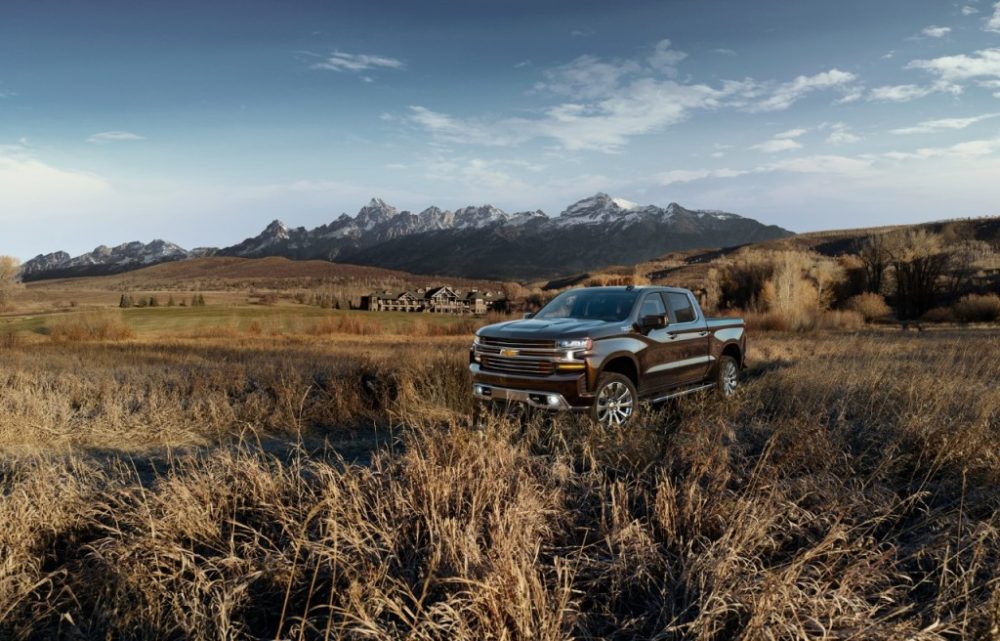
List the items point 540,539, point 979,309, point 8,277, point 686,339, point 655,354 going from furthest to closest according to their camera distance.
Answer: point 8,277 < point 979,309 < point 686,339 < point 655,354 < point 540,539

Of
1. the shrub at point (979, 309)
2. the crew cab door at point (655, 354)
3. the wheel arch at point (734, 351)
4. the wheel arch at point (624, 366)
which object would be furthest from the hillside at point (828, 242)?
the wheel arch at point (624, 366)

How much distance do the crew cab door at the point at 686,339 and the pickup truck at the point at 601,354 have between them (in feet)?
0.05

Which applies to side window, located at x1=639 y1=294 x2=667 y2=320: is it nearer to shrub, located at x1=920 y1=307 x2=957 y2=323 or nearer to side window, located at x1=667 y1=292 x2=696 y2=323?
side window, located at x1=667 y1=292 x2=696 y2=323

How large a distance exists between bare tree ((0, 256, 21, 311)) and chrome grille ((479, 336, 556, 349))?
60.0 m

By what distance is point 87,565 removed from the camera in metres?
4.04

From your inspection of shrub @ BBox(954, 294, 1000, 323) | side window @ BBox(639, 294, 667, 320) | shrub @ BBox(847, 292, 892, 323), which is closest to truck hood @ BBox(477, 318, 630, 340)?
side window @ BBox(639, 294, 667, 320)

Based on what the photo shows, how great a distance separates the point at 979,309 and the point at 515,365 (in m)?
32.3

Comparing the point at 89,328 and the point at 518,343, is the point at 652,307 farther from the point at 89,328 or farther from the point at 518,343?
the point at 89,328

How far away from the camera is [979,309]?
28.6 metres

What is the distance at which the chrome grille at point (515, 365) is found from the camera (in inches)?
283

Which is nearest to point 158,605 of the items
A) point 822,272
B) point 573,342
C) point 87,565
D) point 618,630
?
point 87,565

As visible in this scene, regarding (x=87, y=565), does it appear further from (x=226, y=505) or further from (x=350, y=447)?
(x=350, y=447)

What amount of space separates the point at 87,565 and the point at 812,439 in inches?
258

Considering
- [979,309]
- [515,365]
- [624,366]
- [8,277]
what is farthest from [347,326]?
[8,277]
